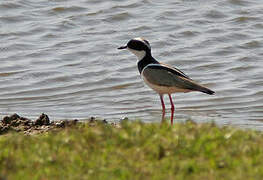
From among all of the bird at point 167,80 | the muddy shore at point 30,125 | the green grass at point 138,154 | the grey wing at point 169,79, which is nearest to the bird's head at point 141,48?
the bird at point 167,80

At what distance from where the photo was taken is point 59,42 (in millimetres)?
16875

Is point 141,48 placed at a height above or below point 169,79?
above

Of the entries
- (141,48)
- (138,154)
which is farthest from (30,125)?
(138,154)

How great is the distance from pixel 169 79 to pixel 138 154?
4.02 m

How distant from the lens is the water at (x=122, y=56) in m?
12.9

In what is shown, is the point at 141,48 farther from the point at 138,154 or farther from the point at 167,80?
the point at 138,154

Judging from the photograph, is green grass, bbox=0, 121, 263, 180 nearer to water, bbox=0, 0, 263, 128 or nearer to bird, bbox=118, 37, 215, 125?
bird, bbox=118, 37, 215, 125

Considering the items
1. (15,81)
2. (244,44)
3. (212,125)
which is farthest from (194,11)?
(212,125)

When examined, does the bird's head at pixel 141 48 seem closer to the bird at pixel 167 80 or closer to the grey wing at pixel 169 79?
the bird at pixel 167 80

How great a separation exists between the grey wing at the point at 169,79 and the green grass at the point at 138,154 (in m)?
2.96

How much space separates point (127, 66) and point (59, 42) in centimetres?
226

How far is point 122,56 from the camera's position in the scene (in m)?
16.1

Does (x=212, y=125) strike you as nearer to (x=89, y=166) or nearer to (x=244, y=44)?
(x=89, y=166)

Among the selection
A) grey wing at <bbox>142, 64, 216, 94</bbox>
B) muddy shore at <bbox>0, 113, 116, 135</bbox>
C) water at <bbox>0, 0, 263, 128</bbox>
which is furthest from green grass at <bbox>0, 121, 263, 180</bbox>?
water at <bbox>0, 0, 263, 128</bbox>
